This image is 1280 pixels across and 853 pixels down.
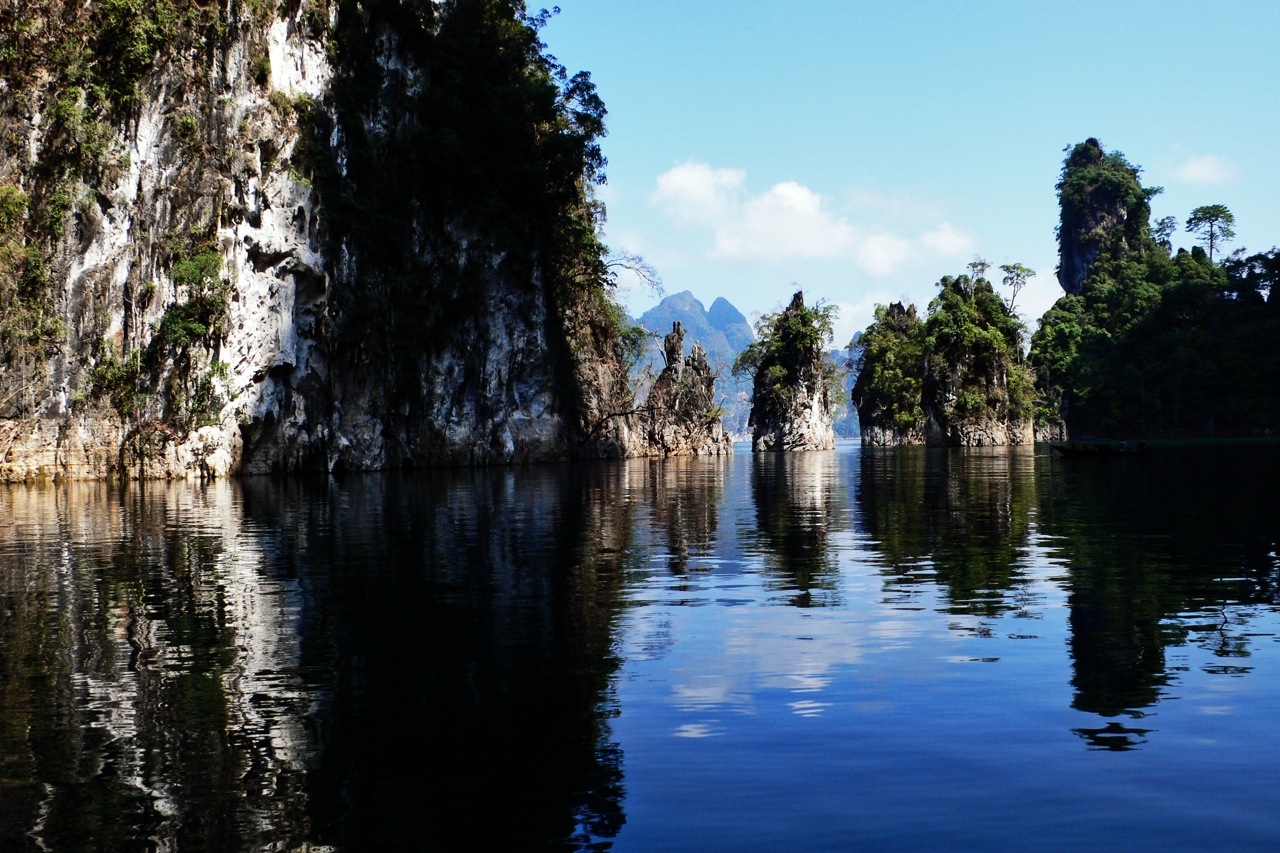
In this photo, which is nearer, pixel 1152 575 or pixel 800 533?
pixel 1152 575

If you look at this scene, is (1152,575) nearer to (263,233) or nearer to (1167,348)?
(263,233)

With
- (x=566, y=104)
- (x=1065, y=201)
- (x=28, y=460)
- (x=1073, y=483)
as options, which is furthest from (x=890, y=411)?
(x=28, y=460)

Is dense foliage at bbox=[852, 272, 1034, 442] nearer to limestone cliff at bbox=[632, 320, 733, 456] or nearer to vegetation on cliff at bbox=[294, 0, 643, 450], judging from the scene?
limestone cliff at bbox=[632, 320, 733, 456]

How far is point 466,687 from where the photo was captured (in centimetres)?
921

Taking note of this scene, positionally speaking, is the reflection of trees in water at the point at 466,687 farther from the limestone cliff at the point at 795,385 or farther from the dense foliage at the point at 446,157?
the limestone cliff at the point at 795,385

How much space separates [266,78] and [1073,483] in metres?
36.4

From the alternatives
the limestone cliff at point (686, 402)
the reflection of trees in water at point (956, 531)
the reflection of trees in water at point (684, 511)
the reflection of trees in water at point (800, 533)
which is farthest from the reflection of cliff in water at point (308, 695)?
the limestone cliff at point (686, 402)

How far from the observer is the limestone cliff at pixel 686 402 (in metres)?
96.6

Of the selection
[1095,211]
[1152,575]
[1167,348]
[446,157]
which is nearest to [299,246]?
[446,157]

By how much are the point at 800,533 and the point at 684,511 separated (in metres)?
6.60

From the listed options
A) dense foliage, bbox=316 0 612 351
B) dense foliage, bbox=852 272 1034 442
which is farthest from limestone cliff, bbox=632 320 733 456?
dense foliage, bbox=316 0 612 351

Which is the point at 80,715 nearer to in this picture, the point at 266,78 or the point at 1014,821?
the point at 1014,821

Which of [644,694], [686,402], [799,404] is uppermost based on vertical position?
[799,404]

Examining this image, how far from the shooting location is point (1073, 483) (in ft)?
122
